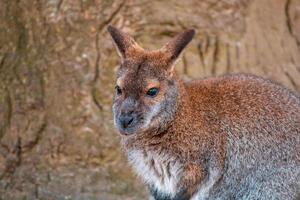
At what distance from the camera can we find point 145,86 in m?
7.97

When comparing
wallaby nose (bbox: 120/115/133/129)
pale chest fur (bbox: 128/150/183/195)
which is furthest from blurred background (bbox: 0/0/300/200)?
wallaby nose (bbox: 120/115/133/129)

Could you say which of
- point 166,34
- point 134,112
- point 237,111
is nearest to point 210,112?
point 237,111

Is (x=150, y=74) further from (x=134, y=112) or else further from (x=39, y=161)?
(x=39, y=161)

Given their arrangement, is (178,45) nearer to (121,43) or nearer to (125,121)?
(121,43)

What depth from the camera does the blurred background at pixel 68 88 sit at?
9.99 metres

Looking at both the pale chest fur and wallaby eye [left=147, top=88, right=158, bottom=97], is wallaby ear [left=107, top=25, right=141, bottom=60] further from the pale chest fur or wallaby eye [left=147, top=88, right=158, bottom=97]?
the pale chest fur

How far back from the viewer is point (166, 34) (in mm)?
10164

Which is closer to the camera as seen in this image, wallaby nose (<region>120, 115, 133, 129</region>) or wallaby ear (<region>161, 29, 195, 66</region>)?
wallaby nose (<region>120, 115, 133, 129</region>)

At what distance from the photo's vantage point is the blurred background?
32.8ft

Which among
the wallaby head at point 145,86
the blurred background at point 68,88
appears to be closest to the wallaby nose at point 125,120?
the wallaby head at point 145,86

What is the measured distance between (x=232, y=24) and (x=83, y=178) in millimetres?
2190

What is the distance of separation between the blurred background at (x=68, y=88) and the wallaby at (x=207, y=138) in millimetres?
1645

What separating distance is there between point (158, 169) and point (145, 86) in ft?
2.62

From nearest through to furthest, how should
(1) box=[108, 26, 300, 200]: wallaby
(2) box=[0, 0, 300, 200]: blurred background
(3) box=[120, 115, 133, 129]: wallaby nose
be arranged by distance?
(3) box=[120, 115, 133, 129]: wallaby nose
(1) box=[108, 26, 300, 200]: wallaby
(2) box=[0, 0, 300, 200]: blurred background
